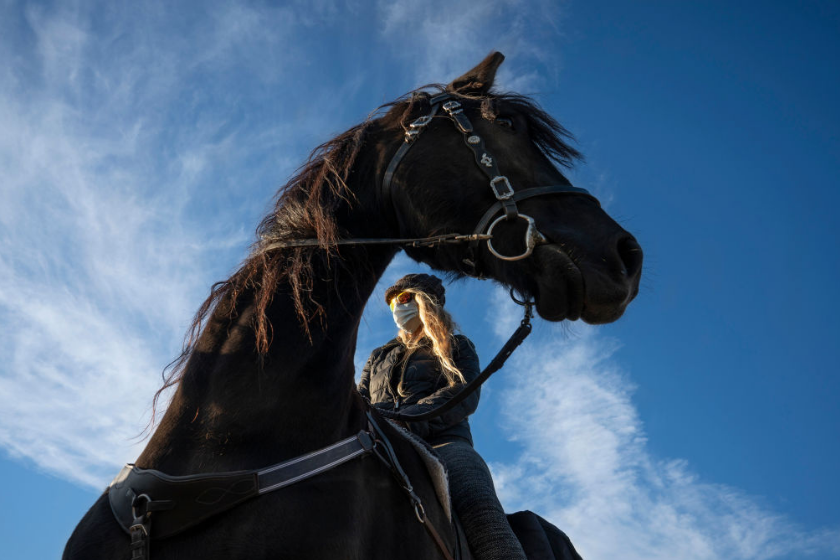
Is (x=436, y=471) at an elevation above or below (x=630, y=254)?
below

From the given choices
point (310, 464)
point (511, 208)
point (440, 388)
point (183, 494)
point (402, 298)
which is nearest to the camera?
point (183, 494)

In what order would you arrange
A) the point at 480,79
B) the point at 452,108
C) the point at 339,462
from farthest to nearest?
1. the point at 480,79
2. the point at 452,108
3. the point at 339,462

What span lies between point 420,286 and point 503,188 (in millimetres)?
2476

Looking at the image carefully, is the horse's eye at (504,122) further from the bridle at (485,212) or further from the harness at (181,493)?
the harness at (181,493)

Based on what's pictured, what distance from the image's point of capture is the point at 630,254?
320cm

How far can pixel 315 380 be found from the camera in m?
3.25

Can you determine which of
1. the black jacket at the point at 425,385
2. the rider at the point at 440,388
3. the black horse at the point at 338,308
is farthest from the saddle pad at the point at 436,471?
the black jacket at the point at 425,385

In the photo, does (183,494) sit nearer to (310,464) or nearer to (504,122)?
(310,464)

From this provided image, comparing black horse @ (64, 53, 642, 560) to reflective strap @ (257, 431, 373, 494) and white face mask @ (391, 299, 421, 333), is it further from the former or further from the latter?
white face mask @ (391, 299, 421, 333)

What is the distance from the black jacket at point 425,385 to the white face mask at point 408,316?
203 millimetres

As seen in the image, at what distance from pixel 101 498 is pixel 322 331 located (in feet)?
4.40

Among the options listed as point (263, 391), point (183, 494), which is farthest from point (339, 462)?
point (183, 494)

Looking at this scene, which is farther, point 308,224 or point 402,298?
point 402,298

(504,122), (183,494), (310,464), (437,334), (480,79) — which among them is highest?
(480,79)
